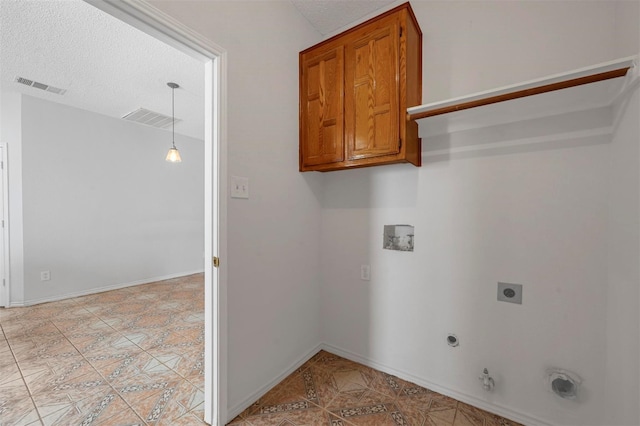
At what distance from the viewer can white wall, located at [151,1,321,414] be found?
57.7 inches

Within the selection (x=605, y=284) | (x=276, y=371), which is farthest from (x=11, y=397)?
(x=605, y=284)

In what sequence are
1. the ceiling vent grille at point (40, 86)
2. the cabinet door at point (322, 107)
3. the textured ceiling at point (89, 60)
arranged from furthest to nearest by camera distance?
the ceiling vent grille at point (40, 86), the textured ceiling at point (89, 60), the cabinet door at point (322, 107)

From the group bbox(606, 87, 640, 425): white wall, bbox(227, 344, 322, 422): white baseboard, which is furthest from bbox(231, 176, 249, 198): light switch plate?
bbox(606, 87, 640, 425): white wall

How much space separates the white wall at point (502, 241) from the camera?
126 cm

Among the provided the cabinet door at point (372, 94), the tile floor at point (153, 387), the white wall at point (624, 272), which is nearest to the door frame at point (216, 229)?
the tile floor at point (153, 387)

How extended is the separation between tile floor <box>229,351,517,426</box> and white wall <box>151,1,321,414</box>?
0.38 ft

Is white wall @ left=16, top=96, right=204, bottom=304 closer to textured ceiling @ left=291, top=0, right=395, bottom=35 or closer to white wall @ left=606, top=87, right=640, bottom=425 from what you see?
textured ceiling @ left=291, top=0, right=395, bottom=35

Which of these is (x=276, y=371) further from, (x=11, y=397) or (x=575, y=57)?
(x=575, y=57)

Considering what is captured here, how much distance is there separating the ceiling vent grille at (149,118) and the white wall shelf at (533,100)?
13.0 ft

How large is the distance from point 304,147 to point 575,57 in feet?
5.20

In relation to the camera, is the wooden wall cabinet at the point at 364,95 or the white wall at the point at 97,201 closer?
the wooden wall cabinet at the point at 364,95

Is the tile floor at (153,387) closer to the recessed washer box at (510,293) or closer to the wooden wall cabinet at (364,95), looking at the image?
the recessed washer box at (510,293)

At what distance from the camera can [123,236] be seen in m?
4.11

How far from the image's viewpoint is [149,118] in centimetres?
401
